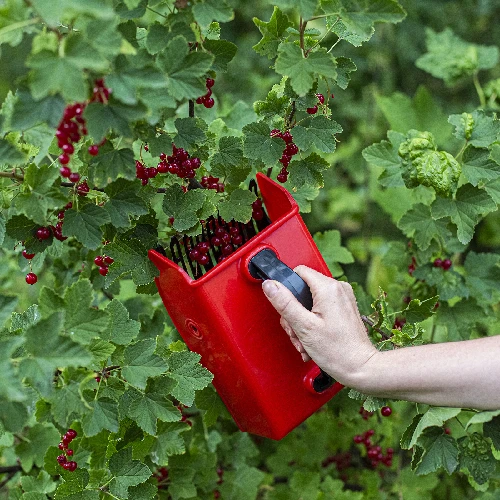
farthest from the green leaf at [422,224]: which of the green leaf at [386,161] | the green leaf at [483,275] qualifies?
the green leaf at [483,275]

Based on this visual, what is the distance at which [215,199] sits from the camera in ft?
3.70

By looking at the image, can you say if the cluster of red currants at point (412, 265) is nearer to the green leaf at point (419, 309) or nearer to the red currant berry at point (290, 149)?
the green leaf at point (419, 309)

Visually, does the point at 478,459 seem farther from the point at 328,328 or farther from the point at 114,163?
the point at 114,163

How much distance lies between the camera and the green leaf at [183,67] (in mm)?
910

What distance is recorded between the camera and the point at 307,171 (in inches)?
45.6

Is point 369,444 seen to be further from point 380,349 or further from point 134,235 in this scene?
point 134,235

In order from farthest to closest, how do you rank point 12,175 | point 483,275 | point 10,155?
point 483,275, point 12,175, point 10,155

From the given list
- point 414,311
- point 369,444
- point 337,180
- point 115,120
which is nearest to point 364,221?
point 337,180

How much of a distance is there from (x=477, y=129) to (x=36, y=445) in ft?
3.77

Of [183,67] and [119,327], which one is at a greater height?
[183,67]

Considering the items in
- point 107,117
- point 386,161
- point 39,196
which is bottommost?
point 386,161

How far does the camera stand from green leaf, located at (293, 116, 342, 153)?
1099mm

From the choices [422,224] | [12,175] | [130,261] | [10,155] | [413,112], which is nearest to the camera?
[10,155]

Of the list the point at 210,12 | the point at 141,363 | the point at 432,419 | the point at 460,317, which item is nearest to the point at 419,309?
the point at 432,419
